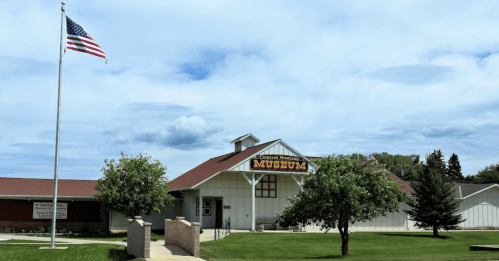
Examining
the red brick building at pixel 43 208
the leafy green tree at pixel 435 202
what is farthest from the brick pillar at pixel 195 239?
the leafy green tree at pixel 435 202

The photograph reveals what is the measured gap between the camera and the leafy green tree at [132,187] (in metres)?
37.7

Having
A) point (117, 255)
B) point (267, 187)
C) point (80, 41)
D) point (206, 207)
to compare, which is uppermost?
point (80, 41)

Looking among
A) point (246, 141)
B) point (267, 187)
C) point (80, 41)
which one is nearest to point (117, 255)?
point (80, 41)

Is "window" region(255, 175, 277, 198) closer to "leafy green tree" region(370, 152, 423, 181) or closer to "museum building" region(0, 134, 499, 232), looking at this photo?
"museum building" region(0, 134, 499, 232)

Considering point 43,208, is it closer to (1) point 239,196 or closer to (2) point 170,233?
(1) point 239,196

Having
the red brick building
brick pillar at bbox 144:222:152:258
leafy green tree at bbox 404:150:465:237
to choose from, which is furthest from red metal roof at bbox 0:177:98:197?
leafy green tree at bbox 404:150:465:237

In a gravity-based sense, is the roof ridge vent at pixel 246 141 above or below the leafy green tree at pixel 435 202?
above

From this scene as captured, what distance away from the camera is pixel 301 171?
136 feet

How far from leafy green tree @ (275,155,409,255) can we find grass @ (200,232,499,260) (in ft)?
6.85

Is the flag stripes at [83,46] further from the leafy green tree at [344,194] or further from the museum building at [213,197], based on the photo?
the museum building at [213,197]

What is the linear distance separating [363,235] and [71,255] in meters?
21.6

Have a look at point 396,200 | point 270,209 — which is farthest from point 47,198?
point 396,200

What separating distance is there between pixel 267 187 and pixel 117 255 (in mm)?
19850

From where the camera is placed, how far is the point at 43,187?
43.9m
